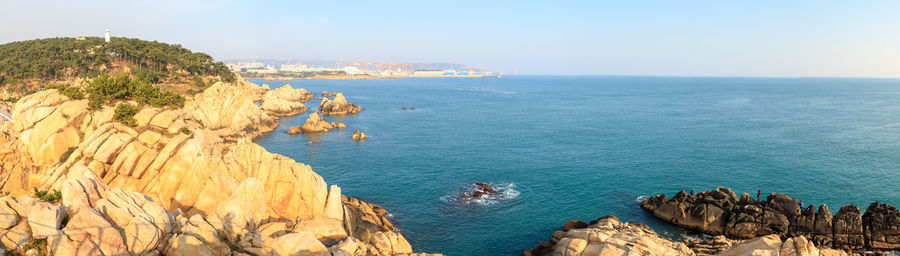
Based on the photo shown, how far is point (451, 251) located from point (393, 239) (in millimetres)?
6879

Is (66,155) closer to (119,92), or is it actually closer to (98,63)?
(119,92)

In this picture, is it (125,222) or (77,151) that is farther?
(77,151)

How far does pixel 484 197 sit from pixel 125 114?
108ft

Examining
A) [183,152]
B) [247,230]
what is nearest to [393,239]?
[247,230]

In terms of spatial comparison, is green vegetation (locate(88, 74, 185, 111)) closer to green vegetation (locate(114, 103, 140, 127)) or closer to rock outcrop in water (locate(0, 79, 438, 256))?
rock outcrop in water (locate(0, 79, 438, 256))

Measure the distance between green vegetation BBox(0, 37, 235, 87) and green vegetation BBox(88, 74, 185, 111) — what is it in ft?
163

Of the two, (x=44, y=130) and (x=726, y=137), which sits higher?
(x=44, y=130)

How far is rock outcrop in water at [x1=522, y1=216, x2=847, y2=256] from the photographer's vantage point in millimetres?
23312

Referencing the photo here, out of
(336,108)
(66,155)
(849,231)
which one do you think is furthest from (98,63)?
(849,231)

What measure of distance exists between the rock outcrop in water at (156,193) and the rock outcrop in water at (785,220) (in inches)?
1083

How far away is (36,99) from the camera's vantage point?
104 feet

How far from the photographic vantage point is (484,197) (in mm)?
47750

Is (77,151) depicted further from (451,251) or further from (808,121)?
(808,121)

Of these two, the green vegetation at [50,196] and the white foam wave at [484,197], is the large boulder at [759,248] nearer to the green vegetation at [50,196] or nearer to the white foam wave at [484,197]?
the white foam wave at [484,197]
